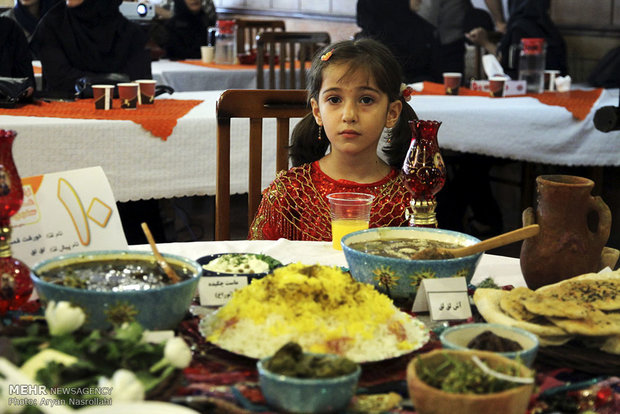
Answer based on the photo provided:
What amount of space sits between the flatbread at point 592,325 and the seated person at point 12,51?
347cm

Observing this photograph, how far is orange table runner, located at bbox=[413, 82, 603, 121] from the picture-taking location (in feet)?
11.3

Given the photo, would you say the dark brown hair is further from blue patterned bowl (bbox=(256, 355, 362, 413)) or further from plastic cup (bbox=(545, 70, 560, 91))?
plastic cup (bbox=(545, 70, 560, 91))

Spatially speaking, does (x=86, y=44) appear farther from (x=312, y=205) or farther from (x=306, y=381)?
(x=306, y=381)

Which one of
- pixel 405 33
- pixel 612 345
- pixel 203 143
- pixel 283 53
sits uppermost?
pixel 405 33

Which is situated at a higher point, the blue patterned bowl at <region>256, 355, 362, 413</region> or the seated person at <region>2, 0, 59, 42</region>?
the seated person at <region>2, 0, 59, 42</region>

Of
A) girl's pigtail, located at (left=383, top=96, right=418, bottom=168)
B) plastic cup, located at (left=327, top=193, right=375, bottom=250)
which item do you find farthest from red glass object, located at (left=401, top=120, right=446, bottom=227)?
girl's pigtail, located at (left=383, top=96, right=418, bottom=168)

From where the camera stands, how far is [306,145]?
2172 mm

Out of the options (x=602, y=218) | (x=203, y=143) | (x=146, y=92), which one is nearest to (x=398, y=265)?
(x=602, y=218)

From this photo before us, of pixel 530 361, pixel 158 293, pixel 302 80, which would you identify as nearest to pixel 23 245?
pixel 158 293

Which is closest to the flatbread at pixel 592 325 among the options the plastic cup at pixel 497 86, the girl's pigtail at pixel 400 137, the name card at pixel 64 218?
the name card at pixel 64 218

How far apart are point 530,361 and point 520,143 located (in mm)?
2664

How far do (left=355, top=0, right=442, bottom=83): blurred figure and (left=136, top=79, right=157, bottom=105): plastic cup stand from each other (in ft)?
5.81

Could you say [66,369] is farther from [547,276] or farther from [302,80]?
[302,80]

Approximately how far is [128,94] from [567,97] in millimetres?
2057
